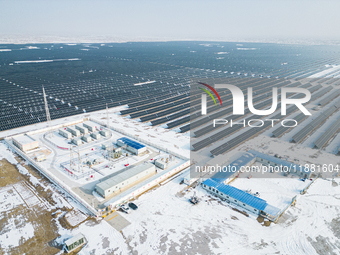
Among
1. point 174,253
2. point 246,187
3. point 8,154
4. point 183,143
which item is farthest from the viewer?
point 183,143

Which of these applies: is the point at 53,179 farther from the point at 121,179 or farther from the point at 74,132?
the point at 74,132

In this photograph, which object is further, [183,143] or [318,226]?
[183,143]

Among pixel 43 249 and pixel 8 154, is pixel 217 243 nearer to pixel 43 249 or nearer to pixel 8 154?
pixel 43 249

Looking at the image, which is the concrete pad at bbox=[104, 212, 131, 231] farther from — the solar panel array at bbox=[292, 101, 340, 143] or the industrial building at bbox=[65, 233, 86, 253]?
the solar panel array at bbox=[292, 101, 340, 143]

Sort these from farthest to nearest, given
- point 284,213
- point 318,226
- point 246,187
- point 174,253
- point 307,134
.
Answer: point 307,134 < point 246,187 < point 284,213 < point 318,226 < point 174,253

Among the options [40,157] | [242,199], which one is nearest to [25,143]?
[40,157]

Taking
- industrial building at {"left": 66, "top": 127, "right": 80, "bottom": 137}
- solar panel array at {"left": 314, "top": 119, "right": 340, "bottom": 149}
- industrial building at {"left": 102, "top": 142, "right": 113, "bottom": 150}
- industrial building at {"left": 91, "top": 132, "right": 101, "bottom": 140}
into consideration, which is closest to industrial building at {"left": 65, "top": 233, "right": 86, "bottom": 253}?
industrial building at {"left": 102, "top": 142, "right": 113, "bottom": 150}

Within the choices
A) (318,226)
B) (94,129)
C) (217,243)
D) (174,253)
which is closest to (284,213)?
(318,226)
